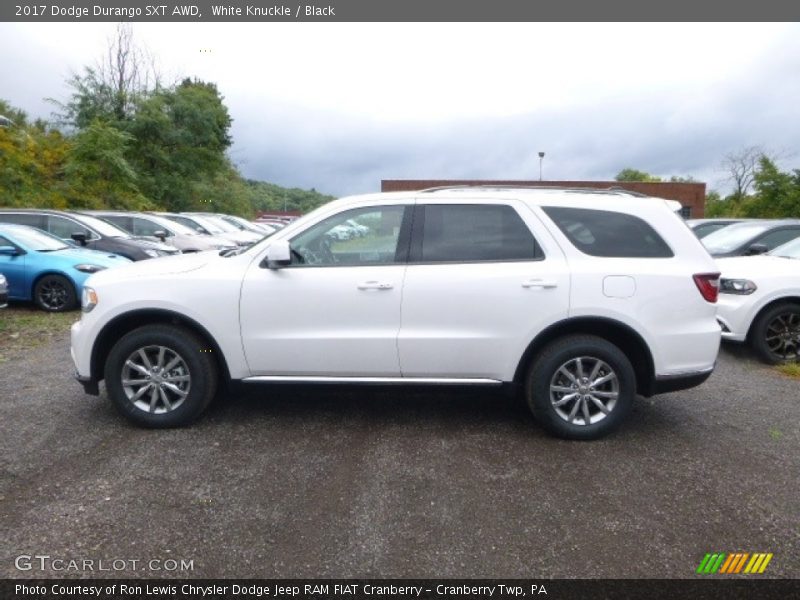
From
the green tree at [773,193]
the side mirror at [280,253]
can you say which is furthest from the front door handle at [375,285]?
the green tree at [773,193]

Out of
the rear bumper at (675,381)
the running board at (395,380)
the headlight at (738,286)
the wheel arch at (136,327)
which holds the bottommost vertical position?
the running board at (395,380)

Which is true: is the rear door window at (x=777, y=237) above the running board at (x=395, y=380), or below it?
above

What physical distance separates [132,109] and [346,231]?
30.9 meters

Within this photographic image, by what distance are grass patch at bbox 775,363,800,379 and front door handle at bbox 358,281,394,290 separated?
15.4 ft

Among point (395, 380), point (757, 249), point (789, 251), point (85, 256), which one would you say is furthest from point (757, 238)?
point (85, 256)

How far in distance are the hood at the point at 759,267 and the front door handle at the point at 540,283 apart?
11.1 ft

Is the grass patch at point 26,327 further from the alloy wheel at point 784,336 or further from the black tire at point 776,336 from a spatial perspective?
the alloy wheel at point 784,336

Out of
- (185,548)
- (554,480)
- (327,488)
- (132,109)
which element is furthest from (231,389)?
(132,109)

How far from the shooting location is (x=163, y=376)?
4.34 metres

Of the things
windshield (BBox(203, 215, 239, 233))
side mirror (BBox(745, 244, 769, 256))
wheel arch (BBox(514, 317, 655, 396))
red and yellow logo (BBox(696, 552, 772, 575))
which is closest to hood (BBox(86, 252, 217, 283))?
wheel arch (BBox(514, 317, 655, 396))

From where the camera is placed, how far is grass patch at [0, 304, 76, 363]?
7.12m

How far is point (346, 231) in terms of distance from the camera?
4426 mm

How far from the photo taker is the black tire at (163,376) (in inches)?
169

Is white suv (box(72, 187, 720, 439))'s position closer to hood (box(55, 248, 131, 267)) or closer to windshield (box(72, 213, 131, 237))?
hood (box(55, 248, 131, 267))
